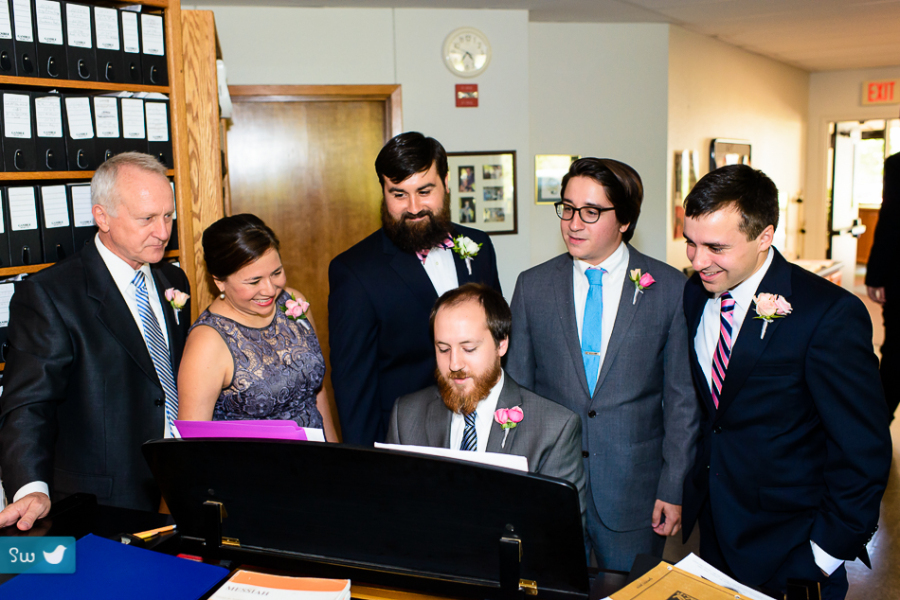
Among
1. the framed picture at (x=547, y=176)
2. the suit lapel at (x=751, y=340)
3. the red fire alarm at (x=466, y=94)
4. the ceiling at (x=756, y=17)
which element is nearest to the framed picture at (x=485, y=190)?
the red fire alarm at (x=466, y=94)

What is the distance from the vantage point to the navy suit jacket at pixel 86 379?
1.79 meters

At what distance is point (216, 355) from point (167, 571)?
802mm

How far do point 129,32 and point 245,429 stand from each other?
185 cm

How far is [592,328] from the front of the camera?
201 centimetres

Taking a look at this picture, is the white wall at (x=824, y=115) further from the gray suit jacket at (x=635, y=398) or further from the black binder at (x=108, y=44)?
the black binder at (x=108, y=44)

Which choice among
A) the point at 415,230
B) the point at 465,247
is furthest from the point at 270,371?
the point at 465,247

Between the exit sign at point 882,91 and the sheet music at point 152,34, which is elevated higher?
the exit sign at point 882,91

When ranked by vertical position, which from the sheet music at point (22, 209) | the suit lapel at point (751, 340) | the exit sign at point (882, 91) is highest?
the exit sign at point (882, 91)

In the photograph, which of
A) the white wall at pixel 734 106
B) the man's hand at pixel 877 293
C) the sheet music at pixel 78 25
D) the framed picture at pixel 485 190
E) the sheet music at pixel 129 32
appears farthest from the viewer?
the white wall at pixel 734 106

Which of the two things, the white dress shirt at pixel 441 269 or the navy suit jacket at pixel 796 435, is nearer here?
the navy suit jacket at pixel 796 435

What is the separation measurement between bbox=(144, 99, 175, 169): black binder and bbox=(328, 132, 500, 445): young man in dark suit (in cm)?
94

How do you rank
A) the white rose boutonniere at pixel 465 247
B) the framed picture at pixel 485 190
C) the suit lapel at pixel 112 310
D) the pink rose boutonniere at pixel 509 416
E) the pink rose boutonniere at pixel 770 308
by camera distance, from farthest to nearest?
the framed picture at pixel 485 190
the white rose boutonniere at pixel 465 247
the suit lapel at pixel 112 310
the pink rose boutonniere at pixel 509 416
the pink rose boutonniere at pixel 770 308

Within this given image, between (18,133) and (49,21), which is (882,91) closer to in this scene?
(49,21)

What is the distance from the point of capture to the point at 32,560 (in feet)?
3.88
